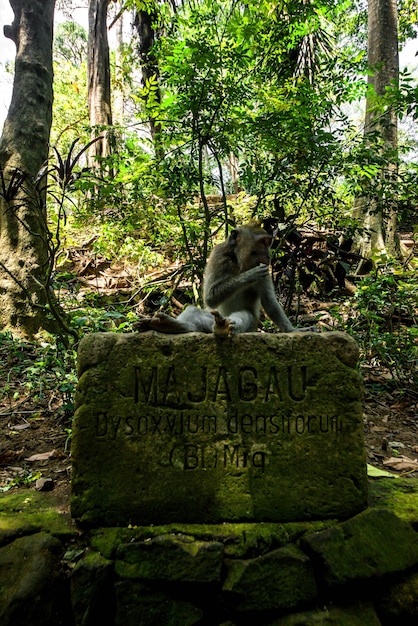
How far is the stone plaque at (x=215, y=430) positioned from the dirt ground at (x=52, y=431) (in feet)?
2.33

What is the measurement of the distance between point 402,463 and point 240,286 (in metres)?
2.00

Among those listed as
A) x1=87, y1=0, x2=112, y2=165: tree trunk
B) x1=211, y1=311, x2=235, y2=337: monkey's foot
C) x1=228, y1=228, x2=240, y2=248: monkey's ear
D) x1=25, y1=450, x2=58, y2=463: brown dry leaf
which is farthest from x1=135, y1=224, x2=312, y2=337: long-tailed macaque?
x1=87, y1=0, x2=112, y2=165: tree trunk

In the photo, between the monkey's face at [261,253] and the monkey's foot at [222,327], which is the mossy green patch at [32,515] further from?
the monkey's face at [261,253]

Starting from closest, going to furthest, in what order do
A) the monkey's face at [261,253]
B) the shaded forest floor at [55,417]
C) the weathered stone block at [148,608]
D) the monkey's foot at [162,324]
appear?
1. the weathered stone block at [148,608]
2. the monkey's foot at [162,324]
3. the monkey's face at [261,253]
4. the shaded forest floor at [55,417]

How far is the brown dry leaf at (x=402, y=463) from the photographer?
3414 mm

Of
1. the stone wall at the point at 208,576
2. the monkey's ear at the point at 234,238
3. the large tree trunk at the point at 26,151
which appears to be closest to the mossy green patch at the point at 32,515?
the stone wall at the point at 208,576

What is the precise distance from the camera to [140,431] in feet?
8.30

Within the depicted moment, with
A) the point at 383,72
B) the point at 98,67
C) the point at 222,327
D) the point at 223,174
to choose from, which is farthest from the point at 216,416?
the point at 98,67

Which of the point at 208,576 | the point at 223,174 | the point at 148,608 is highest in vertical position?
the point at 223,174

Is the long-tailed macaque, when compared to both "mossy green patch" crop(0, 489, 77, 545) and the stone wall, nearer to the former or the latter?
the stone wall

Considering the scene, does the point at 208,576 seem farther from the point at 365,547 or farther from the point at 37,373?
the point at 37,373

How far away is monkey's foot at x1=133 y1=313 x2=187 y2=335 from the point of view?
264cm

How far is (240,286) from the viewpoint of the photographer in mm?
3098

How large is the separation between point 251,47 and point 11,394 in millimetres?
4624
